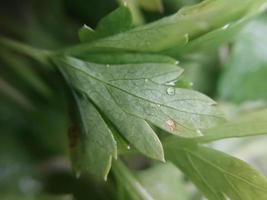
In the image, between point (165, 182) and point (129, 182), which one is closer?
point (129, 182)

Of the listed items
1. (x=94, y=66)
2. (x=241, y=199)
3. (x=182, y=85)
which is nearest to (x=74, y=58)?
(x=94, y=66)

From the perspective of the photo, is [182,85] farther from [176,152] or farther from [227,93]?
[227,93]

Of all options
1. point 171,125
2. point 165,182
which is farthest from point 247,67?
point 171,125

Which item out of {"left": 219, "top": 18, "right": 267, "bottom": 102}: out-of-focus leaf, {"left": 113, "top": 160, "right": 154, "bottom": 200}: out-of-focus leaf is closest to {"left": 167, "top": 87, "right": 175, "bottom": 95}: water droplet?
{"left": 113, "top": 160, "right": 154, "bottom": 200}: out-of-focus leaf

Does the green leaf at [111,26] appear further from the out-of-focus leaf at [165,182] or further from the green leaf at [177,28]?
the out-of-focus leaf at [165,182]

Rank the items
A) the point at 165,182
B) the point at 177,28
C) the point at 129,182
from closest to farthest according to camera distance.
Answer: the point at 177,28, the point at 129,182, the point at 165,182

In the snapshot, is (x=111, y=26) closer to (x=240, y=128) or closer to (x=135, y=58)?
(x=135, y=58)

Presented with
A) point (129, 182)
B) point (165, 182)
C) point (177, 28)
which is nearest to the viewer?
point (177, 28)
